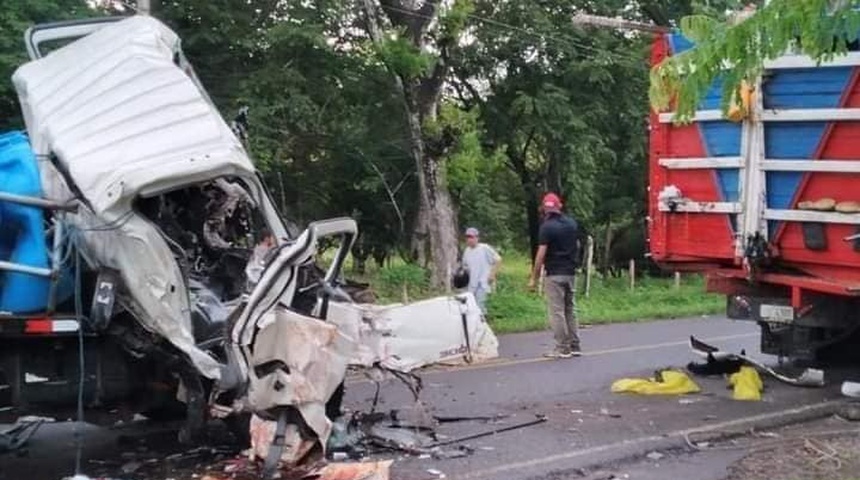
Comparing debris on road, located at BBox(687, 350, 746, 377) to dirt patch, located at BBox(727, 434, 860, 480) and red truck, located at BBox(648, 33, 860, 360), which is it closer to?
red truck, located at BBox(648, 33, 860, 360)

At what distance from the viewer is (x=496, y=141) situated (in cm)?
2642

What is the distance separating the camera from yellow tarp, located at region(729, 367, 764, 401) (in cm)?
942

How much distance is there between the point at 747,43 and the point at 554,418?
3.87m

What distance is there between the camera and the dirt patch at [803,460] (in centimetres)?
672

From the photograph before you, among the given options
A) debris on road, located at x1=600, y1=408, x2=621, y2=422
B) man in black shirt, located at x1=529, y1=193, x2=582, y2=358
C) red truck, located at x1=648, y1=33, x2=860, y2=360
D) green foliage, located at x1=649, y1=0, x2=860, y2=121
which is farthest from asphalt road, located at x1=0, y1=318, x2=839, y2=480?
green foliage, located at x1=649, y1=0, x2=860, y2=121

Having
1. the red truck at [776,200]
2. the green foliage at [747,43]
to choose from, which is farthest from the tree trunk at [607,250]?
the green foliage at [747,43]

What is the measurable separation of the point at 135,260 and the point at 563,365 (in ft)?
21.2

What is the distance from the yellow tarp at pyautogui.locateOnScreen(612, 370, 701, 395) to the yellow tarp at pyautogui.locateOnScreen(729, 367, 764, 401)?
1.16 ft

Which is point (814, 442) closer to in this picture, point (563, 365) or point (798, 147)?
point (798, 147)

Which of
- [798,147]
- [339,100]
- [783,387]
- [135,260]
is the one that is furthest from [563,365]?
[339,100]

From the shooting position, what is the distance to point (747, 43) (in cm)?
554

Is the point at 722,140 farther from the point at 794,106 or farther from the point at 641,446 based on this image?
the point at 641,446

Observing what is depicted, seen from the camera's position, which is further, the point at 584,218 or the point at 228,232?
the point at 584,218

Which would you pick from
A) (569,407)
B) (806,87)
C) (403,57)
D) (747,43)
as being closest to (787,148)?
(806,87)
